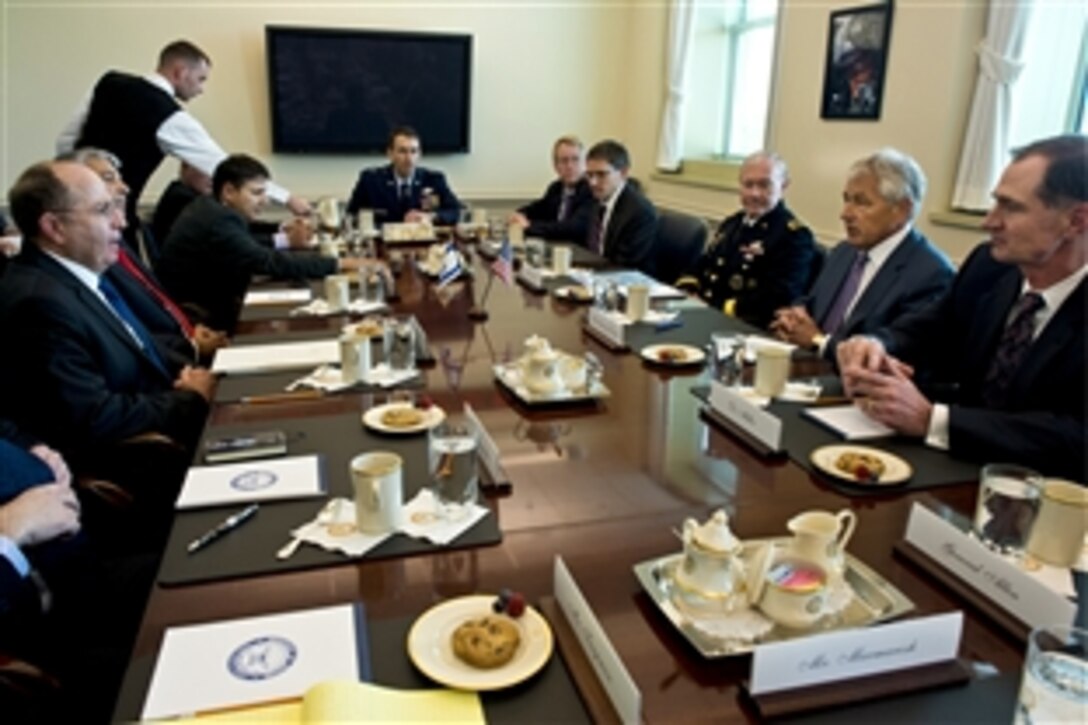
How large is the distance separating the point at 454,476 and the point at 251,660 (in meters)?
0.42

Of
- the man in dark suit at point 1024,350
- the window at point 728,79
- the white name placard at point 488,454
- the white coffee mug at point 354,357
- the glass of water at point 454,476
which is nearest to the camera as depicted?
the glass of water at point 454,476

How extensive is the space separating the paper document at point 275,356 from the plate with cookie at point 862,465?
1177 millimetres

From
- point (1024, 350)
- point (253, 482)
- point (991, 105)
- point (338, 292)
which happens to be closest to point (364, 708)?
point (253, 482)

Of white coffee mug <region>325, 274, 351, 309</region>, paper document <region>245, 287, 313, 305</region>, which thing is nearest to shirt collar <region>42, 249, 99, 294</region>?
paper document <region>245, 287, 313, 305</region>

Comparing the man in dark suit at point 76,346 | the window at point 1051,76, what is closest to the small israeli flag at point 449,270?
the man in dark suit at point 76,346

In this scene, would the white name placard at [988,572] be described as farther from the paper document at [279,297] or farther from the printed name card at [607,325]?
the paper document at [279,297]

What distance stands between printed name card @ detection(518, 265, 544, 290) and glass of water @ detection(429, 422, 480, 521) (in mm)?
1696

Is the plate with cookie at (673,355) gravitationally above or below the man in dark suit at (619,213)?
below

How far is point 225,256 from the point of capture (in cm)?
317

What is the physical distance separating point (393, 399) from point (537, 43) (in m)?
5.05

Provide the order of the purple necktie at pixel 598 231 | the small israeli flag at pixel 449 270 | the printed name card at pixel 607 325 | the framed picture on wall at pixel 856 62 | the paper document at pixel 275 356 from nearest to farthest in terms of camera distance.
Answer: the paper document at pixel 275 356, the printed name card at pixel 607 325, the small israeli flag at pixel 449 270, the framed picture on wall at pixel 856 62, the purple necktie at pixel 598 231

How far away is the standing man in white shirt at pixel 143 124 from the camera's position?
393 centimetres

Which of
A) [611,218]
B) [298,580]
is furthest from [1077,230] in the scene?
[611,218]

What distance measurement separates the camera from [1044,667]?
Result: 0.81 meters
